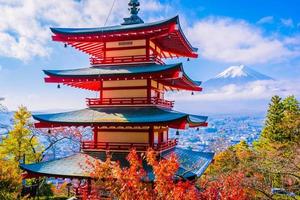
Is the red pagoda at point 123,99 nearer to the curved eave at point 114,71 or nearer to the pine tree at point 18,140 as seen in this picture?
the curved eave at point 114,71

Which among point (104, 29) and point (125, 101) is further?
point (104, 29)

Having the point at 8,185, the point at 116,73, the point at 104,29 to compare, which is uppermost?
the point at 104,29

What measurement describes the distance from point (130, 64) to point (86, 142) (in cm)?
537

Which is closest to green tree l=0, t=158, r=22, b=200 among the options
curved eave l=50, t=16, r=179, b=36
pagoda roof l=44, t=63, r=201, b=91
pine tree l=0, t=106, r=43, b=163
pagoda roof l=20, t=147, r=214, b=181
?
pagoda roof l=20, t=147, r=214, b=181

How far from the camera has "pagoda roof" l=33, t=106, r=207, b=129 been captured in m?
16.6

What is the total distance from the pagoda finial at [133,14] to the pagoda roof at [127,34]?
140 cm

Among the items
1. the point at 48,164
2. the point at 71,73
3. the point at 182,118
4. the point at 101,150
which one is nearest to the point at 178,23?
the point at 182,118

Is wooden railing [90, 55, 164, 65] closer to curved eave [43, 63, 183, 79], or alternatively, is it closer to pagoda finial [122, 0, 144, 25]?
curved eave [43, 63, 183, 79]

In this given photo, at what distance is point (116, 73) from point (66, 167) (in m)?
5.89

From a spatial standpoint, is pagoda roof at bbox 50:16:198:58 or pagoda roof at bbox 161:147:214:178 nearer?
pagoda roof at bbox 161:147:214:178

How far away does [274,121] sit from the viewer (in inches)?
1751

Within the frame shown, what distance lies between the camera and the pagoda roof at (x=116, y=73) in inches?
702

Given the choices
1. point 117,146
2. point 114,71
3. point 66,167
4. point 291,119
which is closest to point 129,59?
point 114,71

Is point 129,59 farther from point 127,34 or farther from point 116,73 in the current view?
point 116,73
